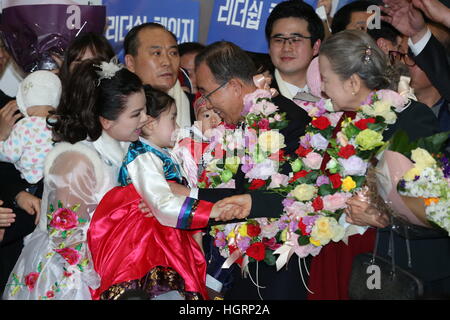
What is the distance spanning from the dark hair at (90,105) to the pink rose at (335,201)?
4.21 feet

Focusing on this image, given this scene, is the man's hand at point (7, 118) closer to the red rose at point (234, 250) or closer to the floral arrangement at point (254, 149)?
the floral arrangement at point (254, 149)

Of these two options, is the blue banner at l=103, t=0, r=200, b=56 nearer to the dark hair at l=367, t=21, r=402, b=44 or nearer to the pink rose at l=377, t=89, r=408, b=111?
the dark hair at l=367, t=21, r=402, b=44

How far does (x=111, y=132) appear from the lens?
393 centimetres

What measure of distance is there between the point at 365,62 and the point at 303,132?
61cm

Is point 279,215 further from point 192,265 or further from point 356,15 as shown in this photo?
point 356,15

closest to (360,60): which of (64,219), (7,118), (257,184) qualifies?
(257,184)

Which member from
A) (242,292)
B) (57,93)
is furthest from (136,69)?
(242,292)

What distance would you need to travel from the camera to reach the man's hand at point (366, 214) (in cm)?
325

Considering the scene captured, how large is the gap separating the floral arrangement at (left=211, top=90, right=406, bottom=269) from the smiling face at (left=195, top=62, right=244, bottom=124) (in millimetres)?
465

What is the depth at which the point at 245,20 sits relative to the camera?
18.8 ft

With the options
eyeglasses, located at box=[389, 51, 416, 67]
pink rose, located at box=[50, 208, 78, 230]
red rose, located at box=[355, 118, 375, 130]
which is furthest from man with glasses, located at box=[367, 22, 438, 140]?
pink rose, located at box=[50, 208, 78, 230]

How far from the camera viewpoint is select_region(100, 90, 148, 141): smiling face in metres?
3.89

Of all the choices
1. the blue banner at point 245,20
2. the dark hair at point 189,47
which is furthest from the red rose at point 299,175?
the dark hair at point 189,47

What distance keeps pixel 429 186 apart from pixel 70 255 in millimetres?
1945
